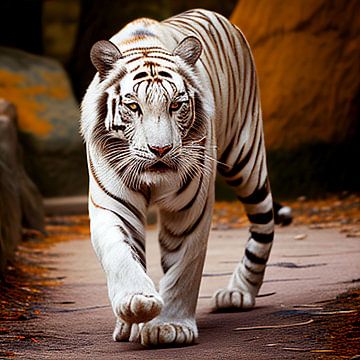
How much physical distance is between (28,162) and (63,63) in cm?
340

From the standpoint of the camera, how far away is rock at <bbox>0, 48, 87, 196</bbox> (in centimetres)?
1137

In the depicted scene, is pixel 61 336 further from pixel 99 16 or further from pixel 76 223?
pixel 99 16

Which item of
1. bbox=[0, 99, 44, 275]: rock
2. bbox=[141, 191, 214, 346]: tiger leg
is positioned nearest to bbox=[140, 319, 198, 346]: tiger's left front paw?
bbox=[141, 191, 214, 346]: tiger leg

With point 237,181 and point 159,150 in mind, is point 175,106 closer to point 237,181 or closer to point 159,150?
point 159,150

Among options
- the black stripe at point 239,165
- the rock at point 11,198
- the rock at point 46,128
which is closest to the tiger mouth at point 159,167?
the black stripe at point 239,165

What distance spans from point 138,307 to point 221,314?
136cm

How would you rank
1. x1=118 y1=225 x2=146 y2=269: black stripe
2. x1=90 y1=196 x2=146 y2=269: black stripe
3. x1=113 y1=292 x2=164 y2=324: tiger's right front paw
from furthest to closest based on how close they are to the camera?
x1=90 y1=196 x2=146 y2=269: black stripe, x1=118 y1=225 x2=146 y2=269: black stripe, x1=113 y1=292 x2=164 y2=324: tiger's right front paw

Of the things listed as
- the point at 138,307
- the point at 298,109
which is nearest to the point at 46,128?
the point at 298,109

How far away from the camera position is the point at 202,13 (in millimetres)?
4926

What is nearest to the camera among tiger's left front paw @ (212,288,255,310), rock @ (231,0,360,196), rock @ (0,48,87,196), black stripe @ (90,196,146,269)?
black stripe @ (90,196,146,269)

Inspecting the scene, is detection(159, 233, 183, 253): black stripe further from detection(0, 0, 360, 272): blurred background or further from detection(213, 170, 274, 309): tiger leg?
detection(0, 0, 360, 272): blurred background

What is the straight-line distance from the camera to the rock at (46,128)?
11367 millimetres

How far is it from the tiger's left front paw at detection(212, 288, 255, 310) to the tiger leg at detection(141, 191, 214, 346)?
75 centimetres

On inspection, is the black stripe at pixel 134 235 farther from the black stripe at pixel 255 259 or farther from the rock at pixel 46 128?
the rock at pixel 46 128
